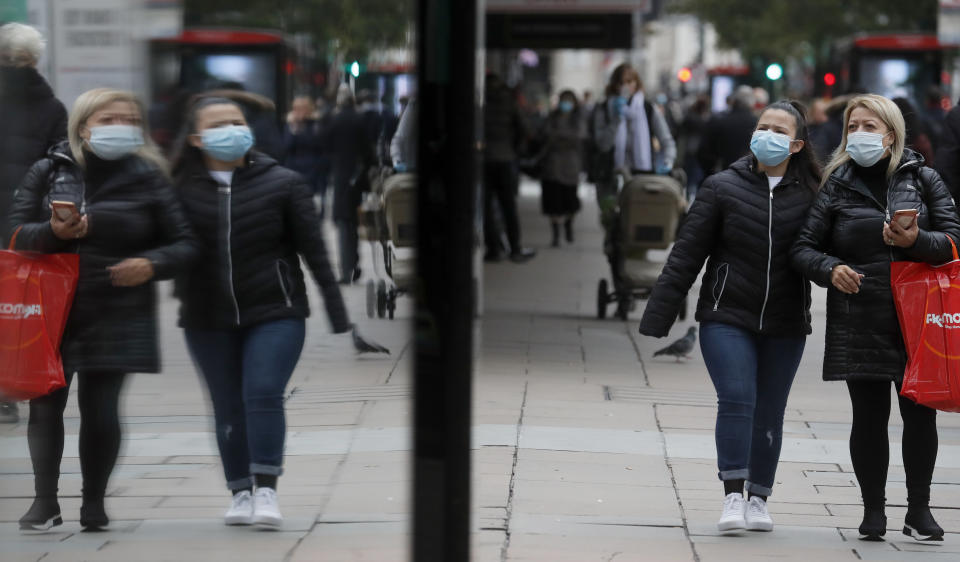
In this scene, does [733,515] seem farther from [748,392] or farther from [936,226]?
[936,226]

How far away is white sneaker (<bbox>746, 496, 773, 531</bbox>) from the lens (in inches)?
224

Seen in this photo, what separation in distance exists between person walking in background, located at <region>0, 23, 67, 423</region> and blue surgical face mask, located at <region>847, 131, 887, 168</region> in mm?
2763

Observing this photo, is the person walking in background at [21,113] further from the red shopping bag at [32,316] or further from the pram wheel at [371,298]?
the pram wheel at [371,298]

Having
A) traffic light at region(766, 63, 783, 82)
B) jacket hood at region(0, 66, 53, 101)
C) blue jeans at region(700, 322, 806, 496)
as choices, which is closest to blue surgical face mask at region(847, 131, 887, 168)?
blue jeans at region(700, 322, 806, 496)

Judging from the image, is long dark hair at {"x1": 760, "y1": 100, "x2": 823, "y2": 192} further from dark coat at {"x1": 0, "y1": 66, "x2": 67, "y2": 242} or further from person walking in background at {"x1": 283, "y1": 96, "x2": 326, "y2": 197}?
dark coat at {"x1": 0, "y1": 66, "x2": 67, "y2": 242}

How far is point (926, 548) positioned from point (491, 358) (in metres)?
4.48

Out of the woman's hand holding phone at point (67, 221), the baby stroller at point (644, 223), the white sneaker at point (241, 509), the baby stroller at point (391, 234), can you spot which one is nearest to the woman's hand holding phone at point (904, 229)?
the baby stroller at point (391, 234)

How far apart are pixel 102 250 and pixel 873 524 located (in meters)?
2.89

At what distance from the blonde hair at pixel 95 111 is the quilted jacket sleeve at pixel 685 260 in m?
2.04

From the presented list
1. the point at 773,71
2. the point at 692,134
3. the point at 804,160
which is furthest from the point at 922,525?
the point at 692,134

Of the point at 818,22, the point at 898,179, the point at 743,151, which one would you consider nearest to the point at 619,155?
the point at 743,151

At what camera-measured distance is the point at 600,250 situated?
18109 millimetres

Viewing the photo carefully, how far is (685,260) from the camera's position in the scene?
18.6 ft

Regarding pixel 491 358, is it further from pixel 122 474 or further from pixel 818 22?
pixel 818 22
